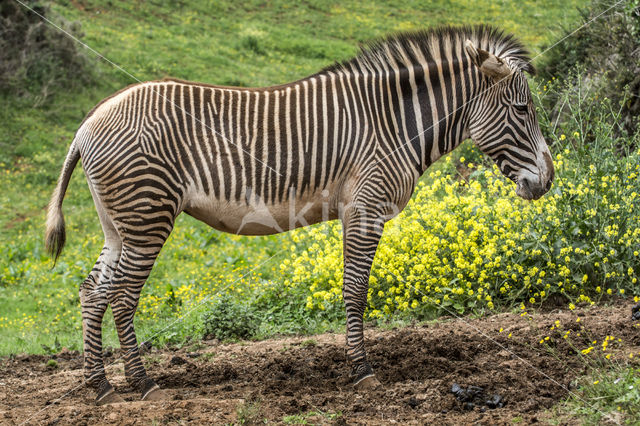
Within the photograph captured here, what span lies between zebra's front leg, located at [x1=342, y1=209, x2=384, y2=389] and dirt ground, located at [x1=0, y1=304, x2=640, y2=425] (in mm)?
196

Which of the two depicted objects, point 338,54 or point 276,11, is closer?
point 338,54

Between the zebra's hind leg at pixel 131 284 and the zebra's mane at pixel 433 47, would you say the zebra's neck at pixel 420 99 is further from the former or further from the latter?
the zebra's hind leg at pixel 131 284

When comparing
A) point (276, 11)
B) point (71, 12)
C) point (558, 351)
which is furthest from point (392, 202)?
point (276, 11)

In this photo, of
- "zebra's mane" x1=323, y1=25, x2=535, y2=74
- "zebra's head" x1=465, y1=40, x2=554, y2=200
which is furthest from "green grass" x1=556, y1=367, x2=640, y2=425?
"zebra's mane" x1=323, y1=25, x2=535, y2=74

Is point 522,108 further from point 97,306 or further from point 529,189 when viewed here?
point 97,306

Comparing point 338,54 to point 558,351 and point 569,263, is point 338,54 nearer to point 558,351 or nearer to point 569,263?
point 569,263

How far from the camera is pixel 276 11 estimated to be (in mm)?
29797

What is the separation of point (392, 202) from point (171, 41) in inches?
797

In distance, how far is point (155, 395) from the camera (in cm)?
532

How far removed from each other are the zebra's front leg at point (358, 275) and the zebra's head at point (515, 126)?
131 centimetres

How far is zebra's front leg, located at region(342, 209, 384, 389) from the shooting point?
5.36 metres

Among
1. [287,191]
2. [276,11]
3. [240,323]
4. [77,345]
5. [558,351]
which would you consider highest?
[276,11]

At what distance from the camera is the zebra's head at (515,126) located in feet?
18.3

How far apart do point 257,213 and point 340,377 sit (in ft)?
5.24
